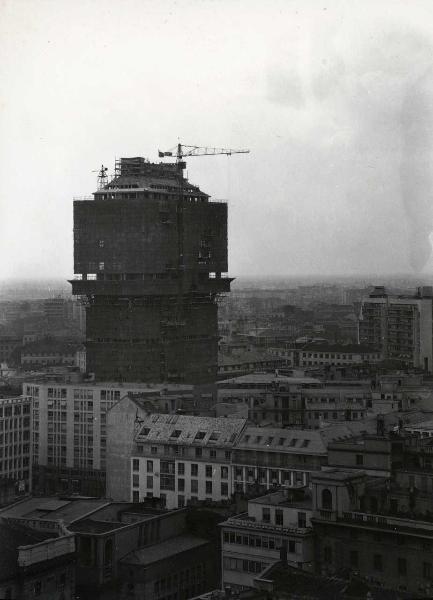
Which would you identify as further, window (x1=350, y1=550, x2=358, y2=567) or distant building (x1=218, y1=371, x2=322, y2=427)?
distant building (x1=218, y1=371, x2=322, y2=427)

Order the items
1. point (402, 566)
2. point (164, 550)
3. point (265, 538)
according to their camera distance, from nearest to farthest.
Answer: point (402, 566), point (265, 538), point (164, 550)

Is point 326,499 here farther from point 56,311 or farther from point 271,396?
point 56,311

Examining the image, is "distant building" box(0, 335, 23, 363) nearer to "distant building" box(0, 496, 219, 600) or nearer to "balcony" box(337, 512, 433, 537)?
"distant building" box(0, 496, 219, 600)

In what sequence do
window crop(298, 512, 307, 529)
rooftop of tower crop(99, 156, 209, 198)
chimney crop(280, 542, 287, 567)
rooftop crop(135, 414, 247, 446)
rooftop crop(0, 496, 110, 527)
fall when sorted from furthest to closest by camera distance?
rooftop of tower crop(99, 156, 209, 198) < rooftop crop(135, 414, 247, 446) < rooftop crop(0, 496, 110, 527) < window crop(298, 512, 307, 529) < chimney crop(280, 542, 287, 567)

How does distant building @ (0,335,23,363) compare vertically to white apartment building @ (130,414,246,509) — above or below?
above

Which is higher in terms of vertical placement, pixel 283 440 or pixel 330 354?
pixel 330 354

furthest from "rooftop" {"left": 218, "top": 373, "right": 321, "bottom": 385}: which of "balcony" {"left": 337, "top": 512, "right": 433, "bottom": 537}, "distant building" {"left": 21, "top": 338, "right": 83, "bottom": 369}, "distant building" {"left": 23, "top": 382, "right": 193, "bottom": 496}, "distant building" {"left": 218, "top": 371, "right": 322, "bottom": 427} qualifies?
"distant building" {"left": 21, "top": 338, "right": 83, "bottom": 369}

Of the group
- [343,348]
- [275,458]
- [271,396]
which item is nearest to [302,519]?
[275,458]

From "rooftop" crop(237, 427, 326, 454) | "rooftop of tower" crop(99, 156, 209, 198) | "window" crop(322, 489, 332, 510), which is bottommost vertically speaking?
"window" crop(322, 489, 332, 510)
